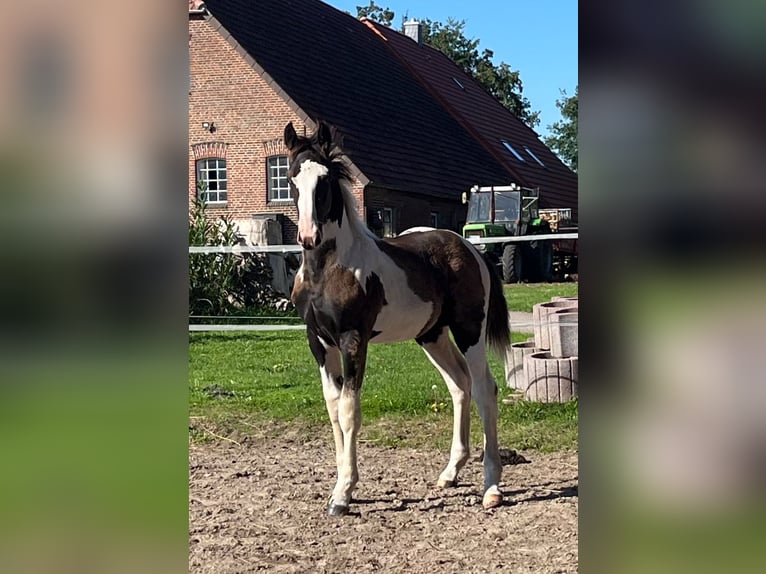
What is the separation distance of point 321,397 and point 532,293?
6.23m

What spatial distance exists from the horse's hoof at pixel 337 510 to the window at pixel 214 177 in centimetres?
1237

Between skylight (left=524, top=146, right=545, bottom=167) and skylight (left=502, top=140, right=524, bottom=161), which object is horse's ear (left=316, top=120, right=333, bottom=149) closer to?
skylight (left=502, top=140, right=524, bottom=161)

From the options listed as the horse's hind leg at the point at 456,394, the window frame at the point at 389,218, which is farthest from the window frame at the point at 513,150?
the horse's hind leg at the point at 456,394

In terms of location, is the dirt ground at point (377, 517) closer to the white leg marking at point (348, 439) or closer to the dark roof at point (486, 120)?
the white leg marking at point (348, 439)

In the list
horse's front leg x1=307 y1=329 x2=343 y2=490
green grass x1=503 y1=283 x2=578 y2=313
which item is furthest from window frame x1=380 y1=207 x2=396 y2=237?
horse's front leg x1=307 y1=329 x2=343 y2=490

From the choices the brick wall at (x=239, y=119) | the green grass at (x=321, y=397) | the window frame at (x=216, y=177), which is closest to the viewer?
the green grass at (x=321, y=397)

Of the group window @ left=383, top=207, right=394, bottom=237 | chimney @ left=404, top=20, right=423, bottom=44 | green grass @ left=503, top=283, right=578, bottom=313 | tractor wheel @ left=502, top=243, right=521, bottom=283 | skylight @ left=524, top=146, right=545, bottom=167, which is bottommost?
green grass @ left=503, top=283, right=578, bottom=313

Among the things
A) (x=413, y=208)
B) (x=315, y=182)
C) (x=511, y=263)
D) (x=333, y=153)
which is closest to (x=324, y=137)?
(x=333, y=153)

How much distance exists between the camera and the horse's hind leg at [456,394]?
4.34m

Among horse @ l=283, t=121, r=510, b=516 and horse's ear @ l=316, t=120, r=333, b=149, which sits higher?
horse's ear @ l=316, t=120, r=333, b=149

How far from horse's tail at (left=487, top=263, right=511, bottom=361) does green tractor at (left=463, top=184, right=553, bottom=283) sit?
9293mm

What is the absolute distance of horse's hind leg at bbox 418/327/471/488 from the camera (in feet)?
14.2
